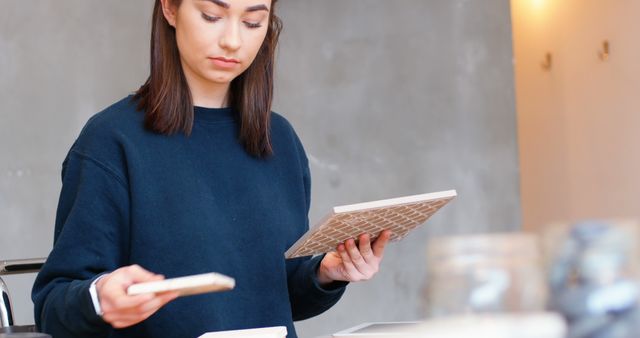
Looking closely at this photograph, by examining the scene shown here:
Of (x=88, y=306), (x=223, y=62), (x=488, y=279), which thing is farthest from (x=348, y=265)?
(x=488, y=279)

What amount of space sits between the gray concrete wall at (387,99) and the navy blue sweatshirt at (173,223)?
7.53 feet

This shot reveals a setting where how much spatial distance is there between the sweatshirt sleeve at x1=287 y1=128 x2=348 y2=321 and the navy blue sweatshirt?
0.04ft

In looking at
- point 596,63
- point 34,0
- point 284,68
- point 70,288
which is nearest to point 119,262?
point 70,288

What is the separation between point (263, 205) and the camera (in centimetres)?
156

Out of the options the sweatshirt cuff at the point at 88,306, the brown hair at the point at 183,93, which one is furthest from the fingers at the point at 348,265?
the sweatshirt cuff at the point at 88,306

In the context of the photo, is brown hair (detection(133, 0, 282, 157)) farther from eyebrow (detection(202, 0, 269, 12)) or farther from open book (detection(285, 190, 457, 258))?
open book (detection(285, 190, 457, 258))

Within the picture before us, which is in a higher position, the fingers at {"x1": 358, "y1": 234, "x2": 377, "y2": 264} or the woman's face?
the woman's face

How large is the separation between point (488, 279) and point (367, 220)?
1.13 meters

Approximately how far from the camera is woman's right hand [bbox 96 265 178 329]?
111 centimetres

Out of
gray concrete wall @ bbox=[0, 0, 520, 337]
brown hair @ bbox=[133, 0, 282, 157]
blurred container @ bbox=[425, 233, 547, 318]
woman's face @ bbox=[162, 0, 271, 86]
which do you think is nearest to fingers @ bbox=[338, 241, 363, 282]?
brown hair @ bbox=[133, 0, 282, 157]

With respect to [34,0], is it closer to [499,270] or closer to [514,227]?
[514,227]

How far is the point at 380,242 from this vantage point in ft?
5.01

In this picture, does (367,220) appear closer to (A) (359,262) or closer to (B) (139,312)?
(A) (359,262)

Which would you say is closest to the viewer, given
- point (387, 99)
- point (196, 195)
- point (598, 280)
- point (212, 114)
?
point (598, 280)
